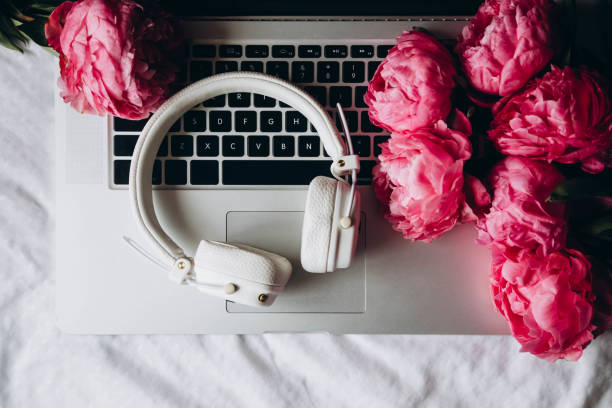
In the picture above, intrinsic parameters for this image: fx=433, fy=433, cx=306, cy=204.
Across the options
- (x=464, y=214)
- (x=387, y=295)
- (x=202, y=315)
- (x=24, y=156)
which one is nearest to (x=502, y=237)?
(x=464, y=214)

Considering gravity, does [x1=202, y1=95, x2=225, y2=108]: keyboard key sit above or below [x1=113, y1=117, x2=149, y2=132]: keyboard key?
above

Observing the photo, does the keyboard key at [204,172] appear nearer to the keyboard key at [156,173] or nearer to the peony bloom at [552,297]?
the keyboard key at [156,173]

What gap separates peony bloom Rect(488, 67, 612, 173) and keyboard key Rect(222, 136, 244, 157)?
0.82 ft

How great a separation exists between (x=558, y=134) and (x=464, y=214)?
0.10 m

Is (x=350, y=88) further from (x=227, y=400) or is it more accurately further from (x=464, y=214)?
(x=227, y=400)

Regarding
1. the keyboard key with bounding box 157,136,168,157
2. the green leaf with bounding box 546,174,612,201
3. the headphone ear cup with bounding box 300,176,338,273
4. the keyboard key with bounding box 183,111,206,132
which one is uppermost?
the keyboard key with bounding box 183,111,206,132

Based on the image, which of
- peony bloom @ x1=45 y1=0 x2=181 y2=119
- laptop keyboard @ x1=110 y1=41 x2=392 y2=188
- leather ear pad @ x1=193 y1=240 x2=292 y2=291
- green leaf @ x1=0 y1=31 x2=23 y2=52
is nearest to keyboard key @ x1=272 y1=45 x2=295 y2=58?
laptop keyboard @ x1=110 y1=41 x2=392 y2=188

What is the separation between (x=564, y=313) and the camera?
0.38 metres

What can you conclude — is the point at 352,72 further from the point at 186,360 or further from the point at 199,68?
the point at 186,360

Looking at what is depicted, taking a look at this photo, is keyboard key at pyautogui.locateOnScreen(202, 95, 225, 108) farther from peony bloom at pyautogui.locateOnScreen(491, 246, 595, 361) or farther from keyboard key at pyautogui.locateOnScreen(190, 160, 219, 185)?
peony bloom at pyautogui.locateOnScreen(491, 246, 595, 361)

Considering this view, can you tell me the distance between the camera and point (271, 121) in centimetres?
46

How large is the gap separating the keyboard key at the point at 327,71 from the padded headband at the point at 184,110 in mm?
57

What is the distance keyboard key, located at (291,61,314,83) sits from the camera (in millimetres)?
456

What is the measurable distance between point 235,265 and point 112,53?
8.8 inches
